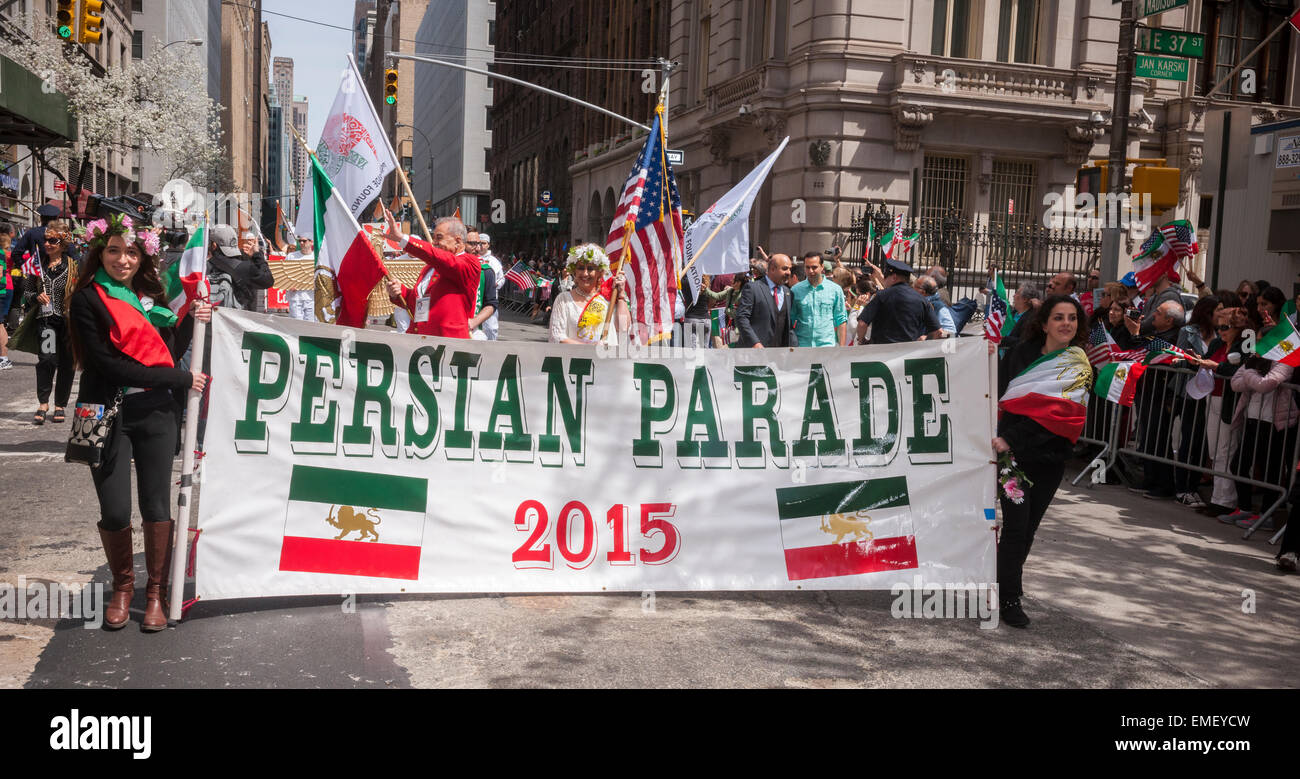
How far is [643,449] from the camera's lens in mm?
6020

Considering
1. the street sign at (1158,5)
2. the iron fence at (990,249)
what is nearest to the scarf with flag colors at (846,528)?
the street sign at (1158,5)

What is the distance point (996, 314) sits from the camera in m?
12.7

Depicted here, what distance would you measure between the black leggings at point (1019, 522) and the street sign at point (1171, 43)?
29.9 feet

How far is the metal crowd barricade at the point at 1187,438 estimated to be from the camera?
8922mm

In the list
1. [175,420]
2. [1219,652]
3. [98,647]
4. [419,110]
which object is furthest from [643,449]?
[419,110]

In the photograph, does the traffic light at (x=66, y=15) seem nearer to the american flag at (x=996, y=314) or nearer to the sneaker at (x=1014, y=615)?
the american flag at (x=996, y=314)

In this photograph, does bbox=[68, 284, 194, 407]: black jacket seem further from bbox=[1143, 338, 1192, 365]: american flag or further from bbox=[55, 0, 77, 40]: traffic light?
bbox=[55, 0, 77, 40]: traffic light

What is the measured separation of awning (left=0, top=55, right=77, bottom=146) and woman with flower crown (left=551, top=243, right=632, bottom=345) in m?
16.3

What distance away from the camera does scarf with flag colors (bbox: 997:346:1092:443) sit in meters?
5.79

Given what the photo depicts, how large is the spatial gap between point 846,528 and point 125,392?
3.78 metres

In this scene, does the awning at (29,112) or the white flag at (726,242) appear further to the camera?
the awning at (29,112)

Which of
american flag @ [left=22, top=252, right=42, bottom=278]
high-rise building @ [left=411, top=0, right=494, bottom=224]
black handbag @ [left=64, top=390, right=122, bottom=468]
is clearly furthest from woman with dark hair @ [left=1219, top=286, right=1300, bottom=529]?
high-rise building @ [left=411, top=0, right=494, bottom=224]

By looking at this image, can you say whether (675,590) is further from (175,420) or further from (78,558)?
(78,558)

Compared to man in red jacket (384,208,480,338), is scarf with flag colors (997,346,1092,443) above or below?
below
